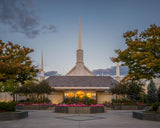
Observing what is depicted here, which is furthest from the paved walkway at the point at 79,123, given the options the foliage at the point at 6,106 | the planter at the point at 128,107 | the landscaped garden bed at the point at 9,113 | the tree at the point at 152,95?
the tree at the point at 152,95

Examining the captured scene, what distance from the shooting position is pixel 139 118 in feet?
52.4

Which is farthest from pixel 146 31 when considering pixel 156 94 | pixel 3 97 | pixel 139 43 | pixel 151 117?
pixel 3 97

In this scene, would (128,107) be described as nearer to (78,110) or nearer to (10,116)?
(78,110)

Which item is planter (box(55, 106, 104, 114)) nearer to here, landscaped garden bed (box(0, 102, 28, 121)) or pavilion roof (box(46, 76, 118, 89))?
Result: landscaped garden bed (box(0, 102, 28, 121))

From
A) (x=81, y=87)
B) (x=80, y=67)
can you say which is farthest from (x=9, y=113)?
(x=80, y=67)

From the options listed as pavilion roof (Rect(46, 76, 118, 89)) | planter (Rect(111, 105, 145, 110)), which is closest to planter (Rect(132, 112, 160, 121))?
planter (Rect(111, 105, 145, 110))

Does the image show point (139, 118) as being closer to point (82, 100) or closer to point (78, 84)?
point (82, 100)

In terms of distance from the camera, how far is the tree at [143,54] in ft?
54.6

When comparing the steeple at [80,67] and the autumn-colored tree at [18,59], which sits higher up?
the steeple at [80,67]

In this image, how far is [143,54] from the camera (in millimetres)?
16703

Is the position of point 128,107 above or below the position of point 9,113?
below

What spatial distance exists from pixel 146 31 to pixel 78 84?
1224 inches

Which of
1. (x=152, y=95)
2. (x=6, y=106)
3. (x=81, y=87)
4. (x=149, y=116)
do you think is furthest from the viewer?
(x=81, y=87)

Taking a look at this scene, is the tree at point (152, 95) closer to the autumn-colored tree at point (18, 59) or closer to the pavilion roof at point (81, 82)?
the pavilion roof at point (81, 82)
